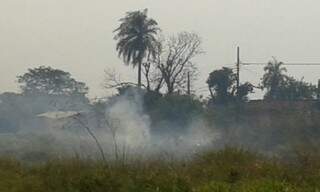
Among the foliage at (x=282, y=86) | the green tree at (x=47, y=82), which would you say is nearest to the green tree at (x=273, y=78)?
the foliage at (x=282, y=86)

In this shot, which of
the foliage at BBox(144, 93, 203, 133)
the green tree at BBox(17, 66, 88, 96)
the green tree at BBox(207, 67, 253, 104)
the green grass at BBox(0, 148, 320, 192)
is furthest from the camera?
the green tree at BBox(17, 66, 88, 96)

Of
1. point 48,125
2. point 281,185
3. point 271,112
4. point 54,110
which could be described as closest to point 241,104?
point 271,112

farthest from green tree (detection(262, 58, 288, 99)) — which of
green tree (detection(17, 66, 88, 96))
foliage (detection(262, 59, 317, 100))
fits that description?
green tree (detection(17, 66, 88, 96))

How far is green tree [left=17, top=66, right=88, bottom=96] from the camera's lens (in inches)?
3140

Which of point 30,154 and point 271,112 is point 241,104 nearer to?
point 271,112

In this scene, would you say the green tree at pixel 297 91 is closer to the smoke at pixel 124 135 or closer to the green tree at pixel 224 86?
the green tree at pixel 224 86

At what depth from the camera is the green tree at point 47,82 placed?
79.8 m

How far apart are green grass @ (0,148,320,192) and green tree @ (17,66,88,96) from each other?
60505 millimetres

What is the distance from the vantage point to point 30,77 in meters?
80.9

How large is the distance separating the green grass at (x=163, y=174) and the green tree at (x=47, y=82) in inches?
2382

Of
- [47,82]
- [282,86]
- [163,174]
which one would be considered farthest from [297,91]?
[163,174]

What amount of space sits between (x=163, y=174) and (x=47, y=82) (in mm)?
66005

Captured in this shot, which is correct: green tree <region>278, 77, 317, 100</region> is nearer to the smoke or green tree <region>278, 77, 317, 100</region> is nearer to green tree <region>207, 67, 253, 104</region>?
green tree <region>207, 67, 253, 104</region>

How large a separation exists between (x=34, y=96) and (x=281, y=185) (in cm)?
6980
